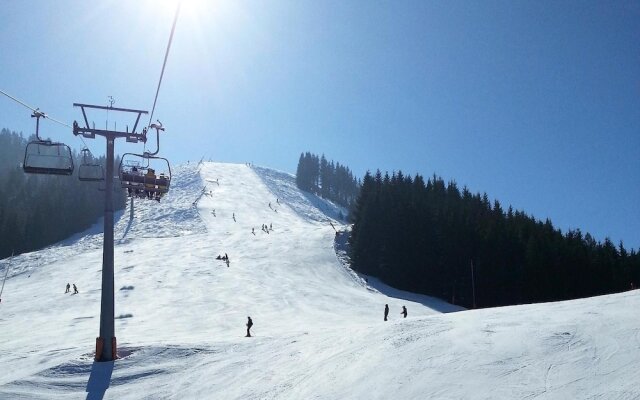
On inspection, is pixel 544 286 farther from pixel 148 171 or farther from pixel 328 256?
pixel 148 171

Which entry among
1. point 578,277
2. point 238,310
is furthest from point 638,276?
point 238,310

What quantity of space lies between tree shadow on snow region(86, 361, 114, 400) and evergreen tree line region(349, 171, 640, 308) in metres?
38.5

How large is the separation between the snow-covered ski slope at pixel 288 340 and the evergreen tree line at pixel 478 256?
393 centimetres

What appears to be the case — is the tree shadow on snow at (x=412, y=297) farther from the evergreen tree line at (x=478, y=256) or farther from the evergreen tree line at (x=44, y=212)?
the evergreen tree line at (x=44, y=212)

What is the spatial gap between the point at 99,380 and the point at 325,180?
14539 centimetres

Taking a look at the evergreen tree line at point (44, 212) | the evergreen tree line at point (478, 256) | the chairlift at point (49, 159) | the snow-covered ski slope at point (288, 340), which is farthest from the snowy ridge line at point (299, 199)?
the chairlift at point (49, 159)

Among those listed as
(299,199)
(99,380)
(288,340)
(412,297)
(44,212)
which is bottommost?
(412,297)

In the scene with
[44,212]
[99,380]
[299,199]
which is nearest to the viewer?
[99,380]

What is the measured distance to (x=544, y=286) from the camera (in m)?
48.2

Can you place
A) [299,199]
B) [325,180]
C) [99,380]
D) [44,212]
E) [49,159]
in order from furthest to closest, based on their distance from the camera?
[325,180], [299,199], [44,212], [49,159], [99,380]

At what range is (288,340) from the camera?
16.3 meters

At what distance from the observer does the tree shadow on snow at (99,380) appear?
12.6m

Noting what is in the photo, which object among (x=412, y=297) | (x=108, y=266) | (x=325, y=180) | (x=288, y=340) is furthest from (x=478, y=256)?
(x=325, y=180)

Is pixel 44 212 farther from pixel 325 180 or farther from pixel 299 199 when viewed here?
pixel 325 180
